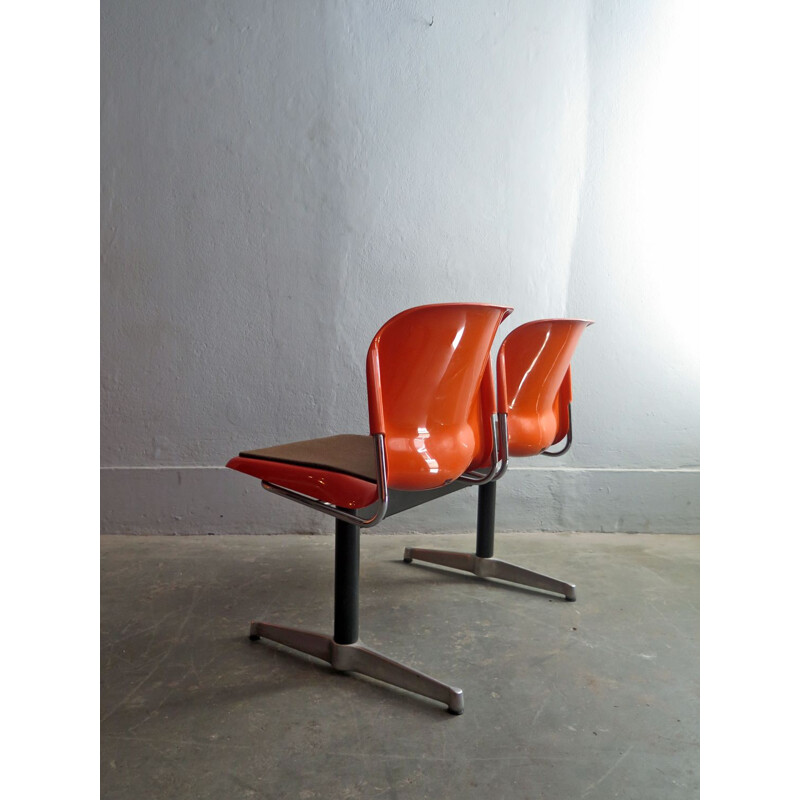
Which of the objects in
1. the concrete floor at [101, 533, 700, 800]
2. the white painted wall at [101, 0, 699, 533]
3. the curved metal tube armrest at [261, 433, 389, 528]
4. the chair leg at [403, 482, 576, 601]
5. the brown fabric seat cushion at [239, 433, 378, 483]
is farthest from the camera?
the white painted wall at [101, 0, 699, 533]

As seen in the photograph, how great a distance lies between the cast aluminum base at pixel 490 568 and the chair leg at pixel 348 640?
0.84 m

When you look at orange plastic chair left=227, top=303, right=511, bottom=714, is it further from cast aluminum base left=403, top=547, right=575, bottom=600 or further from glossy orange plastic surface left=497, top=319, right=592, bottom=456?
cast aluminum base left=403, top=547, right=575, bottom=600

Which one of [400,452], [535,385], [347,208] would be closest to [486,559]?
[535,385]

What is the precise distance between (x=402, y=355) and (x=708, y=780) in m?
1.13

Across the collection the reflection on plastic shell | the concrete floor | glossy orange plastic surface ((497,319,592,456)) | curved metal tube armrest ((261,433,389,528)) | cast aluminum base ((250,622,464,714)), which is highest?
glossy orange plastic surface ((497,319,592,456))

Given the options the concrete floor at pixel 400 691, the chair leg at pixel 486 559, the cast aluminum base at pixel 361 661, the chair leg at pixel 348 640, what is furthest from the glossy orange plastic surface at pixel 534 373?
the cast aluminum base at pixel 361 661

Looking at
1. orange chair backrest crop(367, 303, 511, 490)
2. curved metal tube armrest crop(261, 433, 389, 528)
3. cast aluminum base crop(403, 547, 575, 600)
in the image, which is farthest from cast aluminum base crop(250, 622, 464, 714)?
cast aluminum base crop(403, 547, 575, 600)

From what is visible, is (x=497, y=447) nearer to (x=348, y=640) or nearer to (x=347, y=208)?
(x=348, y=640)

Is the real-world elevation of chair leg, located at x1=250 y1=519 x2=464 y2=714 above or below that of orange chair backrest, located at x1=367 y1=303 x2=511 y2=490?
below

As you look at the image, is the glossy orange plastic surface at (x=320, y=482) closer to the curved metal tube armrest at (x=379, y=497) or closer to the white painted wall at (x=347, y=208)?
the curved metal tube armrest at (x=379, y=497)

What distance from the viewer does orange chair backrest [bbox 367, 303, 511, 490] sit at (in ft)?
4.58

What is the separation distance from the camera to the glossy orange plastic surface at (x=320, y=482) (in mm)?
1427

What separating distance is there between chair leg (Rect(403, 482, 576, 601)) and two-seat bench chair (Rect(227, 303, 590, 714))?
0.49 metres
